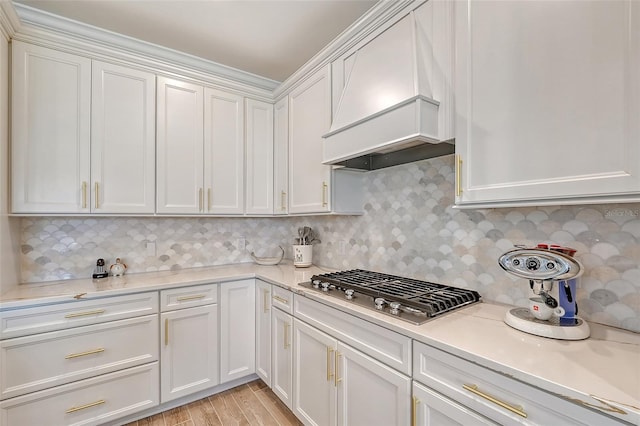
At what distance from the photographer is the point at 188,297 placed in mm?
2146

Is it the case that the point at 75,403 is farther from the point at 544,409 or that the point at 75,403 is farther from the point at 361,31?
the point at 361,31


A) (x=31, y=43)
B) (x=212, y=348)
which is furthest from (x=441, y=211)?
(x=31, y=43)

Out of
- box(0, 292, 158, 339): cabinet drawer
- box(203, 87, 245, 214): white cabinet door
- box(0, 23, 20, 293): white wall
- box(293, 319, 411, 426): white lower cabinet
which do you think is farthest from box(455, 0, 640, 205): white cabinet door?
box(0, 23, 20, 293): white wall

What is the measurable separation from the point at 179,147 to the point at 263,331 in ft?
5.51

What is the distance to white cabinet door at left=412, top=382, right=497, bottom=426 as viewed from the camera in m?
0.97

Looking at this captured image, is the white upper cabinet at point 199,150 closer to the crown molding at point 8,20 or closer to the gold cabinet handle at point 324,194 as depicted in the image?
the crown molding at point 8,20

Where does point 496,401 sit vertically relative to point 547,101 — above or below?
below

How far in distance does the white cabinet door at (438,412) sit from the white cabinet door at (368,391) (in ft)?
0.14

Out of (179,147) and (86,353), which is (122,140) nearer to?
(179,147)

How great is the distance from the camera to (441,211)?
1.71 metres

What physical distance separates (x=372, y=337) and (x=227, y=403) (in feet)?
5.07

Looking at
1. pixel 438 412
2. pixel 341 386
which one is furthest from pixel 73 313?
pixel 438 412

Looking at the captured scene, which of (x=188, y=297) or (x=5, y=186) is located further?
(x=188, y=297)

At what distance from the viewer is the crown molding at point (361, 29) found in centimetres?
158
